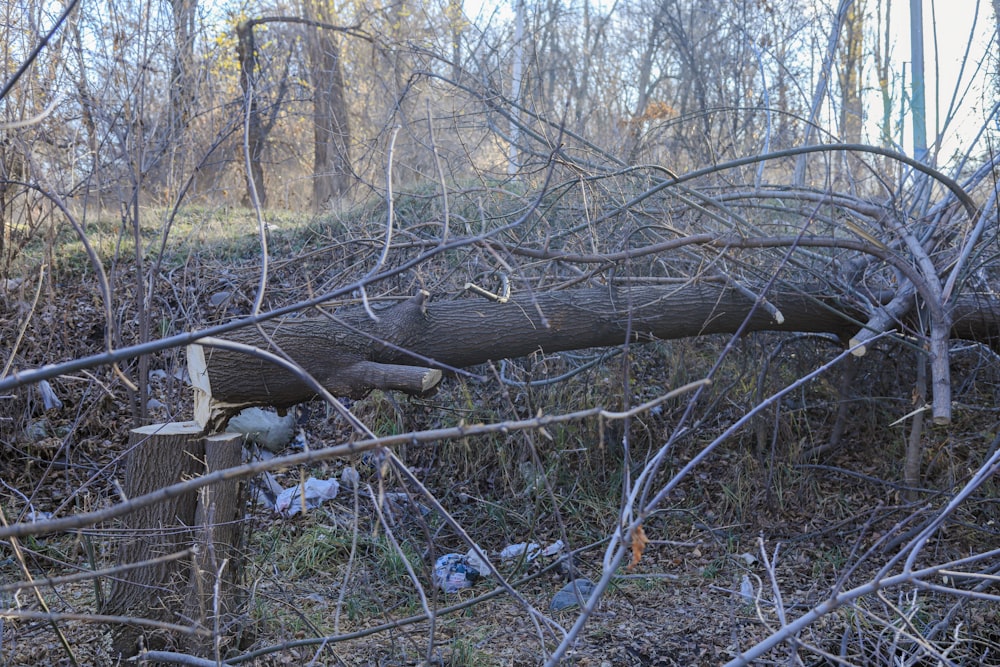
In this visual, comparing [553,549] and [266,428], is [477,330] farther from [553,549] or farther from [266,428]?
[266,428]

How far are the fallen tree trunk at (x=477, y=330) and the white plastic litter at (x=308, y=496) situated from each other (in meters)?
1.55

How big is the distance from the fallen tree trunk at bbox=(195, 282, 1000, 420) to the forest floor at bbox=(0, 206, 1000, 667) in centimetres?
41

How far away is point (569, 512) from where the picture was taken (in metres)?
5.12

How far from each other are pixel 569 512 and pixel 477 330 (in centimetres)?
170

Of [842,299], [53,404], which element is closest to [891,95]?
[842,299]

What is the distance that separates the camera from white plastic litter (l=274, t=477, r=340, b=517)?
5.05m

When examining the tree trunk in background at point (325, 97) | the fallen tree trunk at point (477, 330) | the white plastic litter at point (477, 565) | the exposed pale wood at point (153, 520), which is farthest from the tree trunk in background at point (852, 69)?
the exposed pale wood at point (153, 520)

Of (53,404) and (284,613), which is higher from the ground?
(53,404)

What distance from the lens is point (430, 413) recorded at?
19.1 feet

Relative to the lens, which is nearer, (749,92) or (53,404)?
(53,404)

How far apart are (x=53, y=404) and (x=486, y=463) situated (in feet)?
10.0

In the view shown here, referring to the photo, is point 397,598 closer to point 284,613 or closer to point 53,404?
point 284,613

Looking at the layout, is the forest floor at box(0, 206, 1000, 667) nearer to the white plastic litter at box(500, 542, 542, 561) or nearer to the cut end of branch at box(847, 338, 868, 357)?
the white plastic litter at box(500, 542, 542, 561)

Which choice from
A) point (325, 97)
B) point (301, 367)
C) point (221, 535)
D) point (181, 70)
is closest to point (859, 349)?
point (301, 367)
